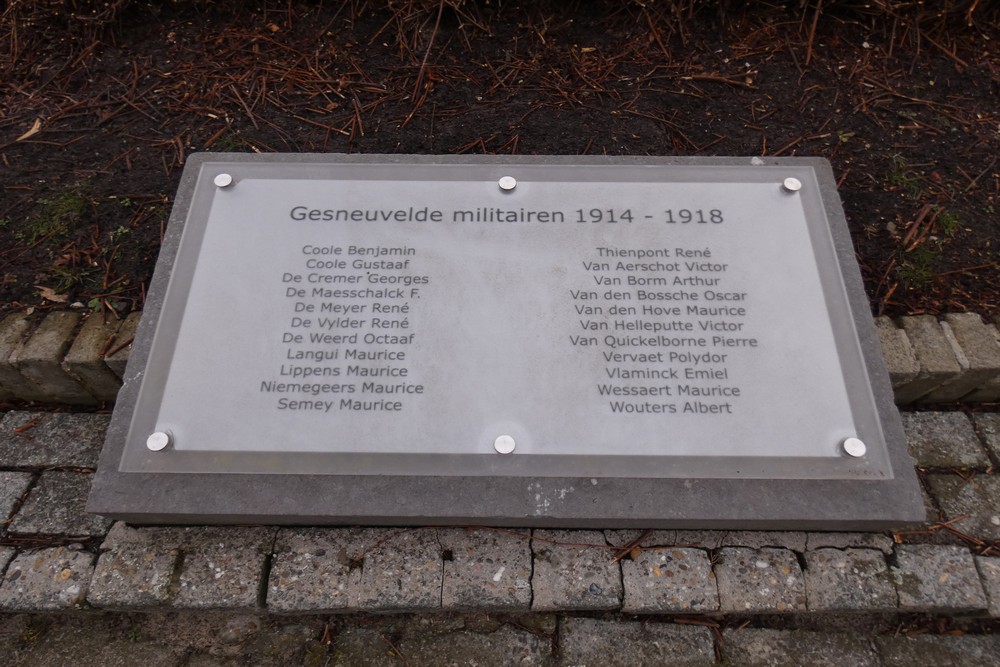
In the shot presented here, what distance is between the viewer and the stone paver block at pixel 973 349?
1986 mm

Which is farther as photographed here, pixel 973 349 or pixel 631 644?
pixel 973 349

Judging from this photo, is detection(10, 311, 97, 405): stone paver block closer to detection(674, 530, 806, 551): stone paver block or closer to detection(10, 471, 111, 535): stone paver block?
detection(10, 471, 111, 535): stone paver block

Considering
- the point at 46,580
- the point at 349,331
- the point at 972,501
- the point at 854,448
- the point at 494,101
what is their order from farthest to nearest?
the point at 494,101, the point at 972,501, the point at 46,580, the point at 349,331, the point at 854,448

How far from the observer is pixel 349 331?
171 cm

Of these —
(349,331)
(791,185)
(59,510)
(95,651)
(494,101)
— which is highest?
(494,101)

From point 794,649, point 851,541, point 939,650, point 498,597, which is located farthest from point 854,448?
point 498,597

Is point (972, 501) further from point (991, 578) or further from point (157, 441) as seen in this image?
point (157, 441)

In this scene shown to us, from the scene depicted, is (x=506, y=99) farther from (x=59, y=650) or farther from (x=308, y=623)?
(x=59, y=650)

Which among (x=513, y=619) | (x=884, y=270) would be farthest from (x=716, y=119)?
(x=513, y=619)

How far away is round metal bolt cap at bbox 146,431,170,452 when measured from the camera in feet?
5.34

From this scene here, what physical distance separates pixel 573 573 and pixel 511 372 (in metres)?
0.70

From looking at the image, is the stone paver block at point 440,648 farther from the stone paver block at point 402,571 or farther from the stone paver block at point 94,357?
the stone paver block at point 94,357

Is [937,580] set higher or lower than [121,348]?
lower

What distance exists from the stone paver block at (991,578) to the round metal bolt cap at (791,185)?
1.38m
